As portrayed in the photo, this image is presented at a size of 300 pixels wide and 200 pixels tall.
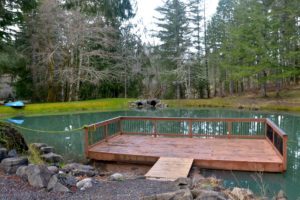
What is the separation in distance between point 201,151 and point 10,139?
480 centimetres

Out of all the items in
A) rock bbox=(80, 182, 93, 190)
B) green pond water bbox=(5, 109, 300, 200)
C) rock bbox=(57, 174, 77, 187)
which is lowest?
green pond water bbox=(5, 109, 300, 200)

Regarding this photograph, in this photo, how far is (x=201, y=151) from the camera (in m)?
7.62

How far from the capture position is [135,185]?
4.69 m

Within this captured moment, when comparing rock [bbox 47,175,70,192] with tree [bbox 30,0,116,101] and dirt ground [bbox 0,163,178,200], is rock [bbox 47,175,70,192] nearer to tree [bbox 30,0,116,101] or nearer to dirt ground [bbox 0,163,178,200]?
dirt ground [bbox 0,163,178,200]

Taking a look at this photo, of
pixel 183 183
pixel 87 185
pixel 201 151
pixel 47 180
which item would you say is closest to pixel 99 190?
pixel 87 185

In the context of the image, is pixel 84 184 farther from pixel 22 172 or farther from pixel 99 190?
pixel 22 172

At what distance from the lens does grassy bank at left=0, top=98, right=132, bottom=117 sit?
18.6 metres

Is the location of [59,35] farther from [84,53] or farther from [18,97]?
[18,97]

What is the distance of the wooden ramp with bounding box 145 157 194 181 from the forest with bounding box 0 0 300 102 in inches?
581

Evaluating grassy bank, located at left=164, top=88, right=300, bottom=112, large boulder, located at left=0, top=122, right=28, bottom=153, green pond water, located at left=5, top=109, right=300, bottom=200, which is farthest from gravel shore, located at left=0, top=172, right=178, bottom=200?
grassy bank, located at left=164, top=88, right=300, bottom=112

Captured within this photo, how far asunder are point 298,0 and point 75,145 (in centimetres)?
1890

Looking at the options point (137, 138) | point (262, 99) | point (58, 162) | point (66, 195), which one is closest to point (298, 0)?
point (262, 99)

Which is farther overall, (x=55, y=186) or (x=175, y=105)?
(x=175, y=105)

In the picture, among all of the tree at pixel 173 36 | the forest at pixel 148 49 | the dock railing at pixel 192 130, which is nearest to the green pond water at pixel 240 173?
the dock railing at pixel 192 130
